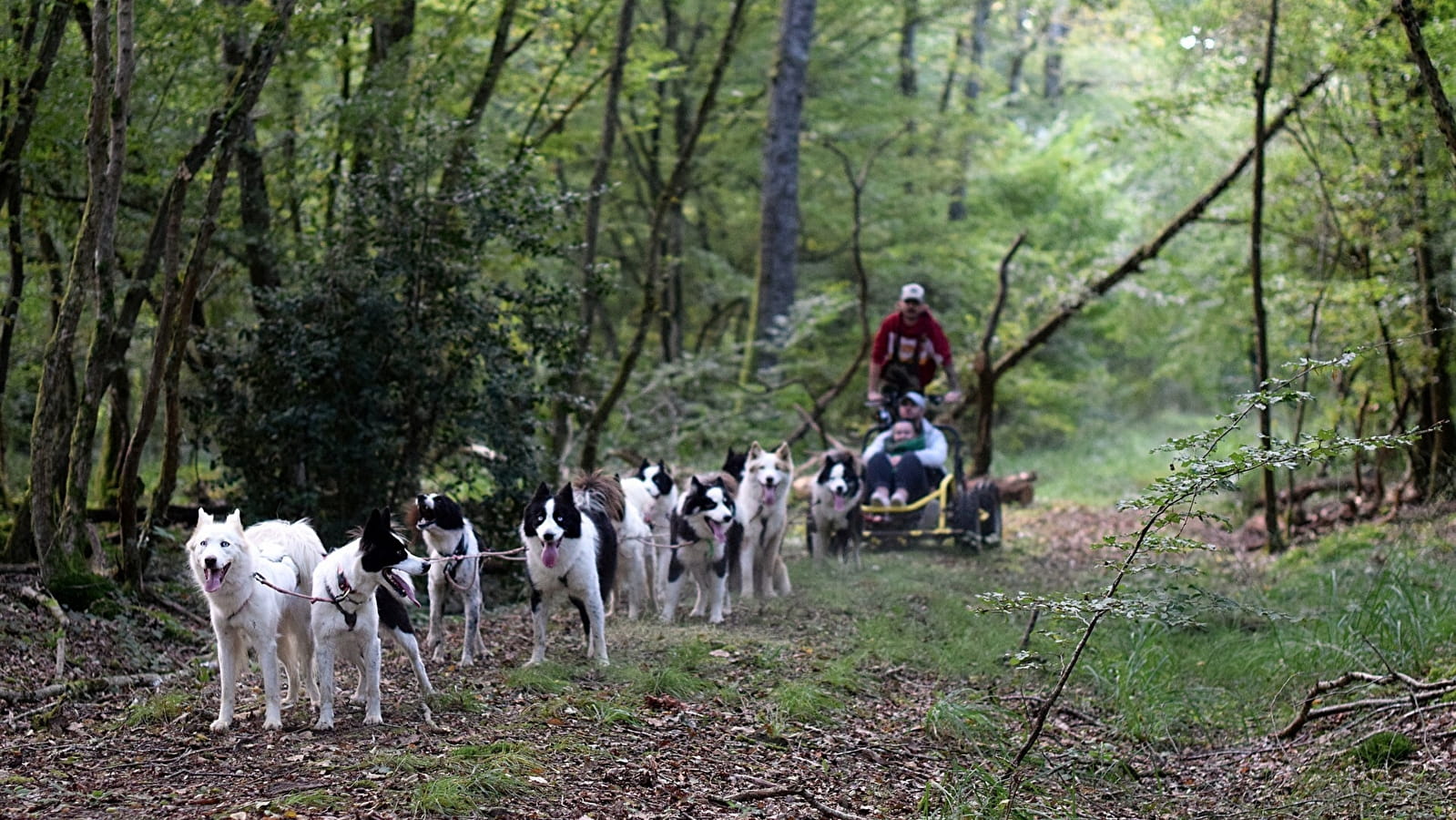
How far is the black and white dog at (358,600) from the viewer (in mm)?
6316

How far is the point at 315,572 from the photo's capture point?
21.8 feet

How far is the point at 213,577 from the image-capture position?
6.04 meters

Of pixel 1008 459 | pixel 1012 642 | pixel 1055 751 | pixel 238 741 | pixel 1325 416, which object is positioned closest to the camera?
pixel 238 741

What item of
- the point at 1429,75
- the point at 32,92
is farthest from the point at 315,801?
the point at 1429,75

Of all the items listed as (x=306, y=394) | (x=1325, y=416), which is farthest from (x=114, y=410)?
(x=1325, y=416)

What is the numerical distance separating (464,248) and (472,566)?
3719mm

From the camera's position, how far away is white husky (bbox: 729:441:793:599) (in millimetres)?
10508

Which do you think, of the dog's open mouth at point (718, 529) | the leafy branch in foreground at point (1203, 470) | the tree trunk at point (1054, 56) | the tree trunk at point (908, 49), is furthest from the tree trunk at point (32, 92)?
the tree trunk at point (1054, 56)

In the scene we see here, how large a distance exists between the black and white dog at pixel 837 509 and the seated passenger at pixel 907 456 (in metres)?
0.26

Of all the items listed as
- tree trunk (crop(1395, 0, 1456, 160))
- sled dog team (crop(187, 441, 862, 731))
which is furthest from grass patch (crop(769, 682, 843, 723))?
tree trunk (crop(1395, 0, 1456, 160))

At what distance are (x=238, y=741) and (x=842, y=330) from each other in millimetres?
17490

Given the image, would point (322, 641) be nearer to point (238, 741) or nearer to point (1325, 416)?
point (238, 741)

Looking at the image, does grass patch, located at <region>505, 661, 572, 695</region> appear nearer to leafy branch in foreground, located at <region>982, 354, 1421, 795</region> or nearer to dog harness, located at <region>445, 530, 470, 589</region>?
dog harness, located at <region>445, 530, 470, 589</region>

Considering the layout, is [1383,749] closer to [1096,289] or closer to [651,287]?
[651,287]
